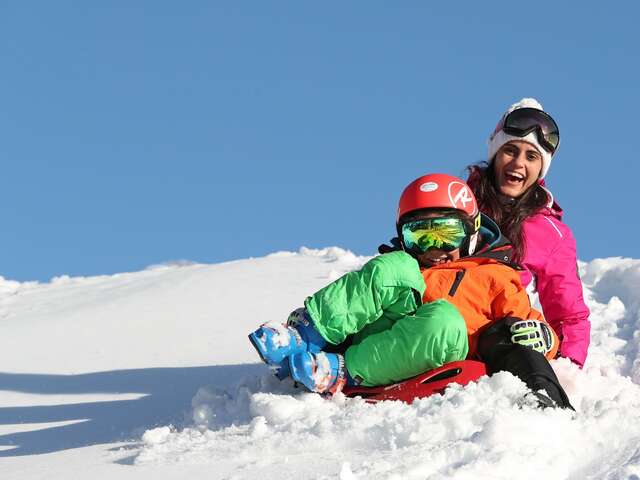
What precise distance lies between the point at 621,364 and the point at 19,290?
A: 7.81 meters

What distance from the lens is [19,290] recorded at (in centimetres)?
1249

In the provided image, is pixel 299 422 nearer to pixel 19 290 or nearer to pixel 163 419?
pixel 163 419

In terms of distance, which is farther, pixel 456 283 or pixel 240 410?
pixel 456 283

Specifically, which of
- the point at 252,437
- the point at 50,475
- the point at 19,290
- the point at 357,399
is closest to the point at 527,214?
the point at 357,399

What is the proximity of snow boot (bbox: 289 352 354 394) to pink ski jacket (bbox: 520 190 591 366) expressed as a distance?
6.23 feet

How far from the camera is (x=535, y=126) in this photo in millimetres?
6516

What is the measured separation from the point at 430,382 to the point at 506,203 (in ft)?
6.74

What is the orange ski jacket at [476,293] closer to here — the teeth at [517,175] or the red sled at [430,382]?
the red sled at [430,382]

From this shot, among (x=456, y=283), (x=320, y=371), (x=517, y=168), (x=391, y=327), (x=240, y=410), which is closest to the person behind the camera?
(x=320, y=371)

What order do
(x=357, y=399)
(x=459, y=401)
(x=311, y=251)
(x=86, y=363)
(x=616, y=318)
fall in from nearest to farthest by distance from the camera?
1. (x=459, y=401)
2. (x=357, y=399)
3. (x=86, y=363)
4. (x=616, y=318)
5. (x=311, y=251)

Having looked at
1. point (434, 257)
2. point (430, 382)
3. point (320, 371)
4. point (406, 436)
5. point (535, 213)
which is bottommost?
point (406, 436)

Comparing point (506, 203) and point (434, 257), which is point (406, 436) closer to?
point (434, 257)

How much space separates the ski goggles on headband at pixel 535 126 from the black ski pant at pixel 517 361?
1.86m

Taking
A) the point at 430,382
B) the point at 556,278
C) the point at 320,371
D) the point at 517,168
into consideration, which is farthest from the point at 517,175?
the point at 320,371
